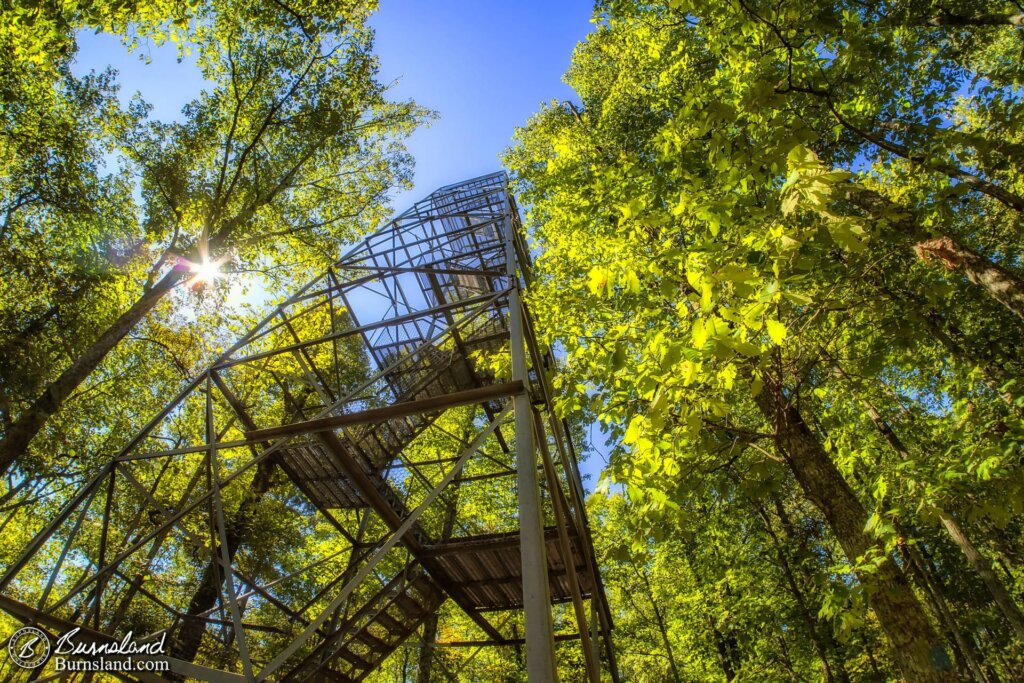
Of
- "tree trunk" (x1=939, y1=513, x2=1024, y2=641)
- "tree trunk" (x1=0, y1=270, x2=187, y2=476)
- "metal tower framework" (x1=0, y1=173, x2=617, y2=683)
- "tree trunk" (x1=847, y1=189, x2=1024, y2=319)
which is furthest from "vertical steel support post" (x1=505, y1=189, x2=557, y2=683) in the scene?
"tree trunk" (x1=939, y1=513, x2=1024, y2=641)

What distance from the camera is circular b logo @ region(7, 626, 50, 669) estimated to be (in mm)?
4102

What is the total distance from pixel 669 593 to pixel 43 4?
18.6 m

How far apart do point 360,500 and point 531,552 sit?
405 cm

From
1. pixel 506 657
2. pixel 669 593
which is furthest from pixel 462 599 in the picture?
pixel 669 593

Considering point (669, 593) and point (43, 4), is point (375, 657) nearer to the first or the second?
point (43, 4)

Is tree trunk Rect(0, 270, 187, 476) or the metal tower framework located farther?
tree trunk Rect(0, 270, 187, 476)

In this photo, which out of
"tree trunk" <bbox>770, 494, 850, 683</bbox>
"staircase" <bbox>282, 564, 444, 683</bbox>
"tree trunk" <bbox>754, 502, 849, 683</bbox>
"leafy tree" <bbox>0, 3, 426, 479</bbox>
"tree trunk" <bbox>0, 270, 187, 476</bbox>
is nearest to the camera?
"staircase" <bbox>282, 564, 444, 683</bbox>

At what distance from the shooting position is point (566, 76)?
15039mm

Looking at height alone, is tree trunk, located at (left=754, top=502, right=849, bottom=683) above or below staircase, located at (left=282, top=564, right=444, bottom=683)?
above

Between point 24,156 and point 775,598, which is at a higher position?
point 24,156

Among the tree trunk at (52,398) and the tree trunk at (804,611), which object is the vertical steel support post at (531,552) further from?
the tree trunk at (804,611)

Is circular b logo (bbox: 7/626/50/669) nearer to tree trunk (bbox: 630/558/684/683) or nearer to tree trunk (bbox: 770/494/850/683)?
tree trunk (bbox: 770/494/850/683)

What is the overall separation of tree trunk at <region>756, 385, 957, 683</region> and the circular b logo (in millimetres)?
6195

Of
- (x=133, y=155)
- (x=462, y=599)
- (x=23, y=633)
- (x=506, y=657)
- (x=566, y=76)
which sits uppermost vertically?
(x=566, y=76)
